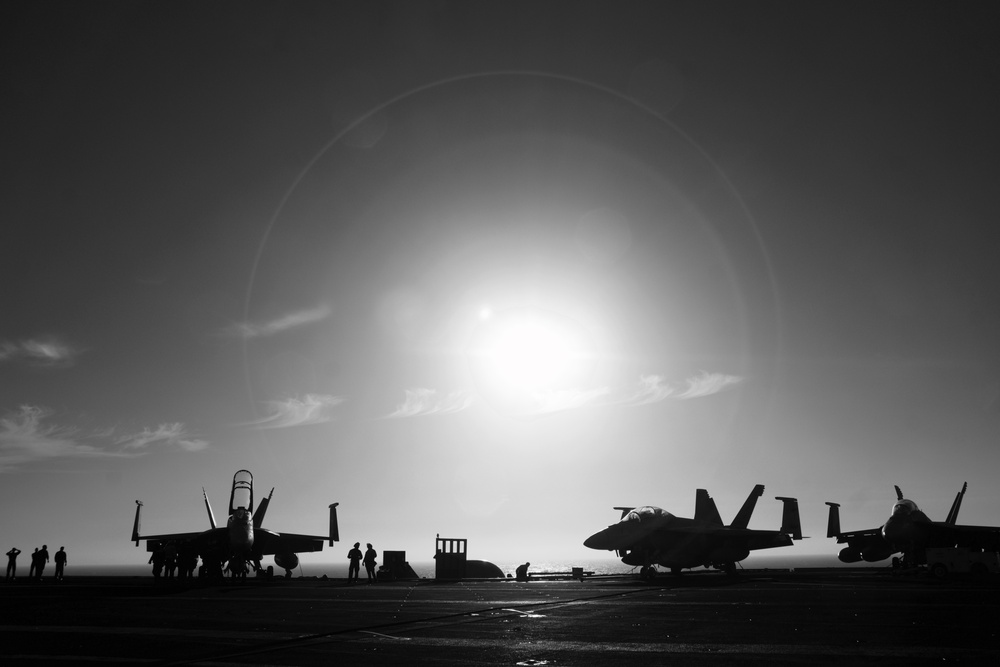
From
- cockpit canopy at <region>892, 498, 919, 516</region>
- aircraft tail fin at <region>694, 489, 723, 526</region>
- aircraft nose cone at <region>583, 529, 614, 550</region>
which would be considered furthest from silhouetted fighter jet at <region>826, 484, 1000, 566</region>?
aircraft nose cone at <region>583, 529, 614, 550</region>

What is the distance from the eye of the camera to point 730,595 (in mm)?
19719

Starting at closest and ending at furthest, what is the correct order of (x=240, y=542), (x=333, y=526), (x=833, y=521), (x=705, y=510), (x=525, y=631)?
(x=525, y=631) → (x=240, y=542) → (x=705, y=510) → (x=333, y=526) → (x=833, y=521)

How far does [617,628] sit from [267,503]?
3520 centimetres

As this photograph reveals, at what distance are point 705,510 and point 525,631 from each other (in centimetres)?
3198

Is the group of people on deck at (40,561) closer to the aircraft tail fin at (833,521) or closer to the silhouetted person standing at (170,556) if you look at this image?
the silhouetted person standing at (170,556)

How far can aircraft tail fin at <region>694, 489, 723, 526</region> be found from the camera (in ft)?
133

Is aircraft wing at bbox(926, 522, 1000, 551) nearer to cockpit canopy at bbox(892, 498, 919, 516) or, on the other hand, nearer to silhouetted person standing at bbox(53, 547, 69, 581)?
cockpit canopy at bbox(892, 498, 919, 516)

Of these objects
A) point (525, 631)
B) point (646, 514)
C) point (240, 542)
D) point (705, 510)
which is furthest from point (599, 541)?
point (525, 631)

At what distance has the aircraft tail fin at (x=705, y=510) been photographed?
1602 inches

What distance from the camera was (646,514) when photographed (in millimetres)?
34812

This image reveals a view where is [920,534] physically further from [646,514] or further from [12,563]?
[12,563]

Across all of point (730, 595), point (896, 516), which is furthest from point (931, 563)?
point (730, 595)

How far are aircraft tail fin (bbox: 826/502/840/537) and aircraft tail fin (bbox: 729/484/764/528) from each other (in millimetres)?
15065

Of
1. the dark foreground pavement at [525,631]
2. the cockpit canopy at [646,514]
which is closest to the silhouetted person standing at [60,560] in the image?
the dark foreground pavement at [525,631]
